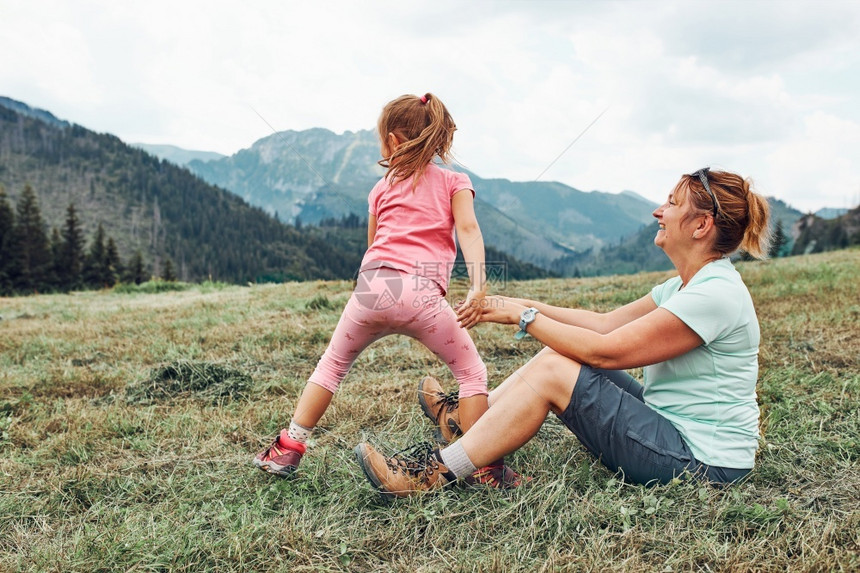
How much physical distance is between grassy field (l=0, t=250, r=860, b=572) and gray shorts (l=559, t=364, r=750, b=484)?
9 cm

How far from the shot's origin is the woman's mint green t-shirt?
2.48 metres

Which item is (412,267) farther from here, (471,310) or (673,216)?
(673,216)

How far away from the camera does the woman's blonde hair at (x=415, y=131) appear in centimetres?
309

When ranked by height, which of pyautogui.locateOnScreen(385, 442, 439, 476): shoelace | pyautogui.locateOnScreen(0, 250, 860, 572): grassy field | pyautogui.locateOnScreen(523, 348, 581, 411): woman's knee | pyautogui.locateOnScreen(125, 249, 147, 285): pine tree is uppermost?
pyautogui.locateOnScreen(523, 348, 581, 411): woman's knee

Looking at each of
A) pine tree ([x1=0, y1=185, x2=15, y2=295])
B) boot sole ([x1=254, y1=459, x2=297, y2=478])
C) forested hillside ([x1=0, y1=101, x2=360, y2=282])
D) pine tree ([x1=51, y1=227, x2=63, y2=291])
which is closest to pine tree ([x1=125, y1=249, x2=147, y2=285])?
pine tree ([x1=51, y1=227, x2=63, y2=291])

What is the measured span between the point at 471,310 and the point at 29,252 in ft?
170

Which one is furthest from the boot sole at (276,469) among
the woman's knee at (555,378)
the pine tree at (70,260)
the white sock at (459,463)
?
the pine tree at (70,260)

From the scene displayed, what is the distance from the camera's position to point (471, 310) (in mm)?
2648

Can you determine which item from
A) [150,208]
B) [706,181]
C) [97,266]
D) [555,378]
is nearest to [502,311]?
[555,378]

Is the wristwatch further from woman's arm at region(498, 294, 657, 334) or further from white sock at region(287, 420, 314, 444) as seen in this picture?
white sock at region(287, 420, 314, 444)

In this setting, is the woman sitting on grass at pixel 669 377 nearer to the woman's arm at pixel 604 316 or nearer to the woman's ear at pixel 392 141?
the woman's arm at pixel 604 316

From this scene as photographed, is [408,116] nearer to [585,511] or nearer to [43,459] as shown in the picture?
[585,511]

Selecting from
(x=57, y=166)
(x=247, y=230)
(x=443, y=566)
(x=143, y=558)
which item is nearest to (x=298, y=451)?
(x=143, y=558)

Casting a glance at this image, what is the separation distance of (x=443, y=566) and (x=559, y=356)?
1.09m
